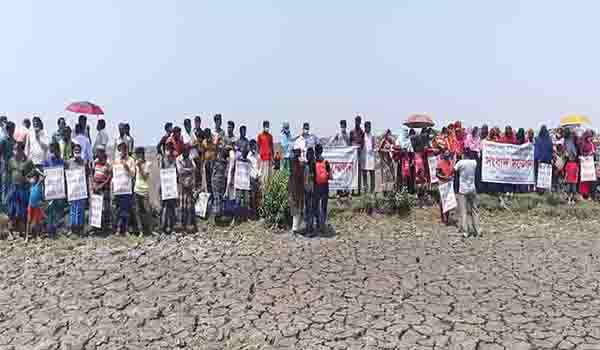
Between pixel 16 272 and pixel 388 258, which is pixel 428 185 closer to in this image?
pixel 388 258

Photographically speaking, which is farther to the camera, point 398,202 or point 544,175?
point 544,175

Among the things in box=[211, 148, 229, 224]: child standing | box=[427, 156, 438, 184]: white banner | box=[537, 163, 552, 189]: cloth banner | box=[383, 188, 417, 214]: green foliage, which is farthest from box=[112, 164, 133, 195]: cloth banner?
box=[537, 163, 552, 189]: cloth banner

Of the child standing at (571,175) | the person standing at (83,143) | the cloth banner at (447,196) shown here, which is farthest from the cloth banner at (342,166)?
the child standing at (571,175)

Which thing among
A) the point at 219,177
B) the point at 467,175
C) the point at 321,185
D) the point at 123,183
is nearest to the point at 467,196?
the point at 467,175

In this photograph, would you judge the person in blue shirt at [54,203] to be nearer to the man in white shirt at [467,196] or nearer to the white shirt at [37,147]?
the white shirt at [37,147]

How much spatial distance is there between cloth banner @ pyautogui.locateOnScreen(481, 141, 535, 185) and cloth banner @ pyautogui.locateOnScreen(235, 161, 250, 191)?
20.3 feet

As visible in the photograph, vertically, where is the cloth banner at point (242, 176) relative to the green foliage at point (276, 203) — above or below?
above

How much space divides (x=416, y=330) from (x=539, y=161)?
9009 millimetres

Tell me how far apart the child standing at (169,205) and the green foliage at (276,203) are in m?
2.01

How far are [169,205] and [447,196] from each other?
Answer: 609 cm

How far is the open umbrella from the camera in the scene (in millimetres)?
14898

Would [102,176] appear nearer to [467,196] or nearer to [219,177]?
[219,177]

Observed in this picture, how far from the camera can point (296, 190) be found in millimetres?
10773

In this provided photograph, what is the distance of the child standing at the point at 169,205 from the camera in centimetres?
1101
